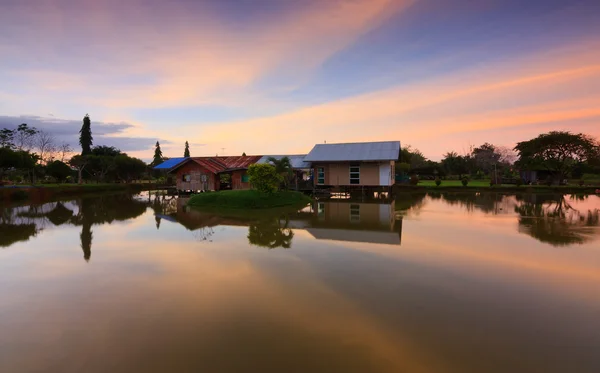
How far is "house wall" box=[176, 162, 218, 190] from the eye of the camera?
3569 cm

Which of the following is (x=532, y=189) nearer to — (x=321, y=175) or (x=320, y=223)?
(x=321, y=175)

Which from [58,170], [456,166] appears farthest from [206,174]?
[456,166]

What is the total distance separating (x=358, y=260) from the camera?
9.31 meters

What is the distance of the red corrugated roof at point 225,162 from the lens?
1391 inches

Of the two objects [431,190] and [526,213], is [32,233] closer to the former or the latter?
[526,213]

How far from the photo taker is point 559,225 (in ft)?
49.4

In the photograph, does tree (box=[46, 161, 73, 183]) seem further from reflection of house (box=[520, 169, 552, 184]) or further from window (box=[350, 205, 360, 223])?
reflection of house (box=[520, 169, 552, 184])

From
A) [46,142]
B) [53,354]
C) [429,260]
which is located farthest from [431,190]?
[46,142]

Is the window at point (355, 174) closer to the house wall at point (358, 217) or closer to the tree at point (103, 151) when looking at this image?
the house wall at point (358, 217)

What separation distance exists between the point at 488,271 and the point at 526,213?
14490 mm

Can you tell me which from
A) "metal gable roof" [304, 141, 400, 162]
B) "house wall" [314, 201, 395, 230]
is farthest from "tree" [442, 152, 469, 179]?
"house wall" [314, 201, 395, 230]

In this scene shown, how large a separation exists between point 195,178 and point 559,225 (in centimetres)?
3285

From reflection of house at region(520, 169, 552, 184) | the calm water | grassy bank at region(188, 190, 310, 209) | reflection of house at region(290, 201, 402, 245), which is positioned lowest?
the calm water

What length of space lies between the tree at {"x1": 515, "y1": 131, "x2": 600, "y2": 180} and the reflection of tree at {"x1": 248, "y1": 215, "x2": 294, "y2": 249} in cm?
4334
